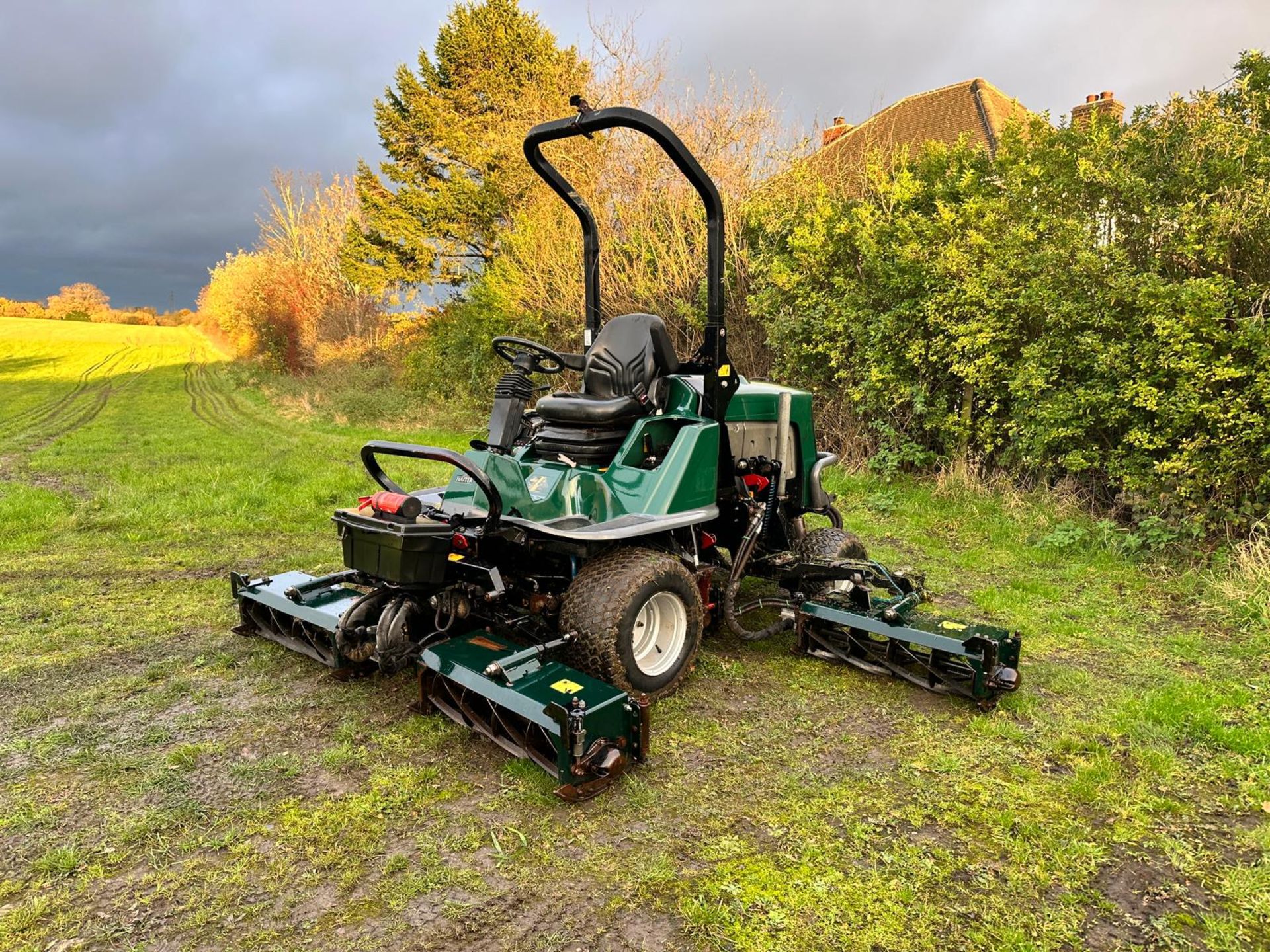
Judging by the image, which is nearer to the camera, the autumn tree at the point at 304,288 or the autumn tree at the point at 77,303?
the autumn tree at the point at 304,288

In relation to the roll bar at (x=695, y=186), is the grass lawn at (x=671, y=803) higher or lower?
lower

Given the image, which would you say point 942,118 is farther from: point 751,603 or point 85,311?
point 85,311

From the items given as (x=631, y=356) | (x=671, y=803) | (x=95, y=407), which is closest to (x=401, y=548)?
(x=671, y=803)

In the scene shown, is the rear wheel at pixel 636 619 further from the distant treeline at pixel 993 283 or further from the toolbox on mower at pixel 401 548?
the distant treeline at pixel 993 283

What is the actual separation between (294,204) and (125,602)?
1091 inches

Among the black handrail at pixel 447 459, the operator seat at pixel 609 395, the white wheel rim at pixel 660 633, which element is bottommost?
the white wheel rim at pixel 660 633

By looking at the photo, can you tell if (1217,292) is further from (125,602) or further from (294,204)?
(294,204)

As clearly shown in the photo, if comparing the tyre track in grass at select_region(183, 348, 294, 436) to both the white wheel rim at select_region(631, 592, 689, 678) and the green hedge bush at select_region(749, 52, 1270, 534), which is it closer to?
the green hedge bush at select_region(749, 52, 1270, 534)

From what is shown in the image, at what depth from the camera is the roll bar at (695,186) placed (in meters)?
3.54

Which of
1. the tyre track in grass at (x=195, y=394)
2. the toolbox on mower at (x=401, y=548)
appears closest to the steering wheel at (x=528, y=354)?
the toolbox on mower at (x=401, y=548)

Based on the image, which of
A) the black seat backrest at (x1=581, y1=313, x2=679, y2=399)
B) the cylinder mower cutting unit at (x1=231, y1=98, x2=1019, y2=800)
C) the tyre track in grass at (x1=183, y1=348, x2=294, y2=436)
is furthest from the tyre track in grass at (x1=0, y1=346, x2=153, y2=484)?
the black seat backrest at (x1=581, y1=313, x2=679, y2=399)

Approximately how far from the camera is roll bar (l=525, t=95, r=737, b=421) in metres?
3.54

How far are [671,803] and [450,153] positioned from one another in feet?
70.8

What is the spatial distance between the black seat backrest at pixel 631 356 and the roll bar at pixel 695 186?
189mm
